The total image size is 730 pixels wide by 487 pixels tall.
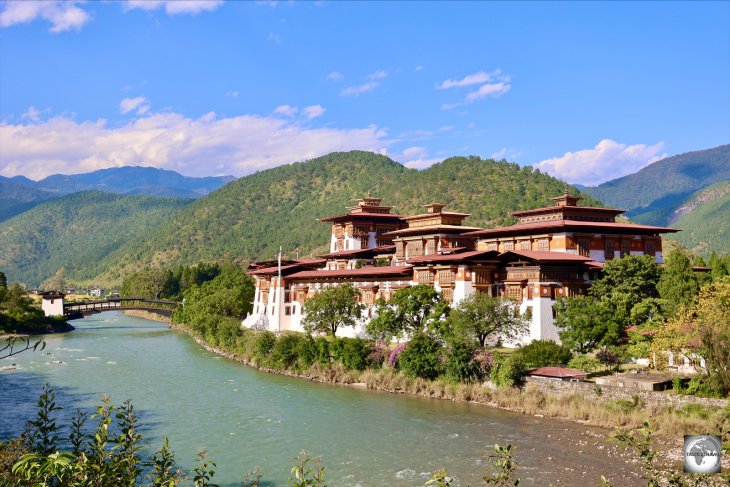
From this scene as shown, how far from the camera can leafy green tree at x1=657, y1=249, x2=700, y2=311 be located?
40287 mm

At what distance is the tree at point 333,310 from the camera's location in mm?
55906

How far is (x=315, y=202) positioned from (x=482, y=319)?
134189 millimetres

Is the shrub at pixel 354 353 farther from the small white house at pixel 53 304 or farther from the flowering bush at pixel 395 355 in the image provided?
the small white house at pixel 53 304

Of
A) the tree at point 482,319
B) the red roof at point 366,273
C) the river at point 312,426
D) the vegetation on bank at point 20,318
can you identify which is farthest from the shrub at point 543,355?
the vegetation on bank at point 20,318

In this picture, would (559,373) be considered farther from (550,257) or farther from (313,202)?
(313,202)

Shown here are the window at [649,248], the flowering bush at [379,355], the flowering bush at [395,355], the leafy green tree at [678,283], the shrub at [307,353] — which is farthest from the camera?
the window at [649,248]

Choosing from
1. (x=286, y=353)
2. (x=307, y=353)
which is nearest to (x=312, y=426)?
(x=307, y=353)

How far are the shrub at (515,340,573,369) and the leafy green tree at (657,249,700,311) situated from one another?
21.2 feet

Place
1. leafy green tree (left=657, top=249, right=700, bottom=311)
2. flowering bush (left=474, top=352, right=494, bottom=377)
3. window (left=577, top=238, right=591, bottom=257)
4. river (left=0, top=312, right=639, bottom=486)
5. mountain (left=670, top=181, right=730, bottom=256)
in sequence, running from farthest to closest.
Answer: mountain (left=670, top=181, right=730, bottom=256), window (left=577, top=238, right=591, bottom=257), leafy green tree (left=657, top=249, right=700, bottom=311), flowering bush (left=474, top=352, right=494, bottom=377), river (left=0, top=312, right=639, bottom=486)

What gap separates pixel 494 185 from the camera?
124 metres

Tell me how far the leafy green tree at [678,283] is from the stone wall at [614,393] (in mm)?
8559

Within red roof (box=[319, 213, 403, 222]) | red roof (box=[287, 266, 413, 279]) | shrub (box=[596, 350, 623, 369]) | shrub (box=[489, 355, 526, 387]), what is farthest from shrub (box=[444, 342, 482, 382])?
red roof (box=[319, 213, 403, 222])

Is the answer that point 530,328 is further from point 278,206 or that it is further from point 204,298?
point 278,206

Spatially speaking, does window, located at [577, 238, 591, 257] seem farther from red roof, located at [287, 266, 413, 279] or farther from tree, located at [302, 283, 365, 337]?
tree, located at [302, 283, 365, 337]
